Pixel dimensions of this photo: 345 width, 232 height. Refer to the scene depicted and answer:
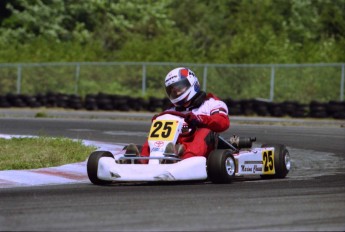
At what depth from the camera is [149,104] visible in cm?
3216

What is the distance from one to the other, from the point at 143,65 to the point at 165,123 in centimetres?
2380

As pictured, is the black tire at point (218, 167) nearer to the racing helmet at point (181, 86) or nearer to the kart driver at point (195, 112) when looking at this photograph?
the kart driver at point (195, 112)

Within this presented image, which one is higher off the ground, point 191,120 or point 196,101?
point 196,101

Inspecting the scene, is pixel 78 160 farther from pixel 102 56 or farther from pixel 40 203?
pixel 102 56

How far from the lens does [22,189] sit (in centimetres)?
1129

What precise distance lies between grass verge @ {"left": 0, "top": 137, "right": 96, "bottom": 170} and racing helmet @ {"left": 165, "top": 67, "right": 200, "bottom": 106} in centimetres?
220

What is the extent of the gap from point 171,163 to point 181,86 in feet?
4.42

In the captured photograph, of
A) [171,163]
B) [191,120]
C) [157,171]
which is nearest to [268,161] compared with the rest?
[191,120]

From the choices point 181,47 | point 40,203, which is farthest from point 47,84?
point 40,203

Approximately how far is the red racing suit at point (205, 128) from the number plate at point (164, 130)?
0.23m

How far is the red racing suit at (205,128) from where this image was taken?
39.2 ft

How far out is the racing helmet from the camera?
1267cm

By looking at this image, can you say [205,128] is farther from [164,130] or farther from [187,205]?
[187,205]

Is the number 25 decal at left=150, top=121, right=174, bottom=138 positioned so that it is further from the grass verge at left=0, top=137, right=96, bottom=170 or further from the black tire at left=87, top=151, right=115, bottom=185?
the grass verge at left=0, top=137, right=96, bottom=170
